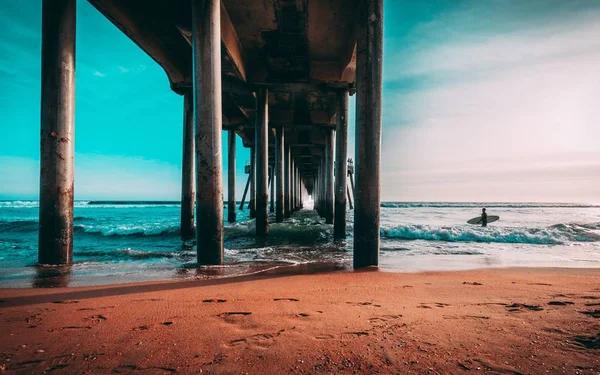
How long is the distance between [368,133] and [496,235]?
9062 millimetres

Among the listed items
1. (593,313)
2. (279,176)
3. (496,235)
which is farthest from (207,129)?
(279,176)

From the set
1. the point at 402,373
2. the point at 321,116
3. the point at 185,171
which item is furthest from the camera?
the point at 321,116

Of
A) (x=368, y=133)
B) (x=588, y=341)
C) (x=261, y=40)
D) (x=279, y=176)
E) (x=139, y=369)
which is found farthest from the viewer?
(x=279, y=176)

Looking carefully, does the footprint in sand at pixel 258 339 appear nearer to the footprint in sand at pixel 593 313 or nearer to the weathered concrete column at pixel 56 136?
the footprint in sand at pixel 593 313

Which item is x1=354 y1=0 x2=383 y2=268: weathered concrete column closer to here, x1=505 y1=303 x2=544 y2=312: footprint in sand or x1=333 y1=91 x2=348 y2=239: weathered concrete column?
x1=505 y1=303 x2=544 y2=312: footprint in sand

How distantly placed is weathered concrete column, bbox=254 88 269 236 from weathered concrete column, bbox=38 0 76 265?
710 centimetres

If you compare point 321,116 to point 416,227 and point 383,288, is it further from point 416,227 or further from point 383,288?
point 383,288

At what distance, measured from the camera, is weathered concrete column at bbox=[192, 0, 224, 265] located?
4977mm

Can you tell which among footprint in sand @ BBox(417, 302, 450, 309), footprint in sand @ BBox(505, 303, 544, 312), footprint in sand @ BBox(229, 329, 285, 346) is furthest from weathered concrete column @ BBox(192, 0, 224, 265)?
footprint in sand @ BBox(505, 303, 544, 312)

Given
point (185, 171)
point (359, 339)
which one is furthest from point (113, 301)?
point (185, 171)

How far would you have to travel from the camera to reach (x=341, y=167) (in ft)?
38.9

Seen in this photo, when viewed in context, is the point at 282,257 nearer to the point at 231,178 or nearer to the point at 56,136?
the point at 56,136

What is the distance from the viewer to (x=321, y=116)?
722 inches

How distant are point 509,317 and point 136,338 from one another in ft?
9.09
